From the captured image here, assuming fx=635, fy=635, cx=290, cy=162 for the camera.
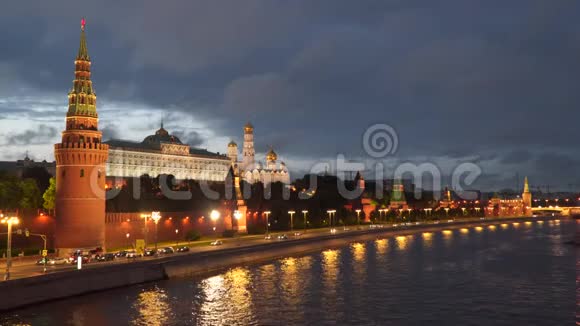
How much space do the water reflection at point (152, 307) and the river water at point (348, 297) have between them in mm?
54

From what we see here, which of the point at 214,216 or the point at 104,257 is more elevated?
the point at 214,216

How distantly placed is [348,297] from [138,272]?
14.9 metres

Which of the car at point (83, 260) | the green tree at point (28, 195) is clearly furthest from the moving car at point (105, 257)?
the green tree at point (28, 195)

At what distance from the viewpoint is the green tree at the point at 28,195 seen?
2606 inches

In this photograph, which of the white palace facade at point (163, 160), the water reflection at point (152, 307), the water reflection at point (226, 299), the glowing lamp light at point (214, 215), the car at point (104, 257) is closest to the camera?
the water reflection at point (152, 307)

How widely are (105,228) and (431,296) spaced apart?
34.1 m

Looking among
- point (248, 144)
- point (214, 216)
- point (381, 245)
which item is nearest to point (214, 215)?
point (214, 216)

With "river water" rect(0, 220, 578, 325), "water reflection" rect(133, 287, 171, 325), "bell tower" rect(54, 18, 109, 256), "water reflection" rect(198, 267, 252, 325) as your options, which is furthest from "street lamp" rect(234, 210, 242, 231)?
"water reflection" rect(133, 287, 171, 325)

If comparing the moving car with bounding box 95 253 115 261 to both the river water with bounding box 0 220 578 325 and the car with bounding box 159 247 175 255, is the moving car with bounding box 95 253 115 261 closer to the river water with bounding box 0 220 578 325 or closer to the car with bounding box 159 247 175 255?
the car with bounding box 159 247 175 255

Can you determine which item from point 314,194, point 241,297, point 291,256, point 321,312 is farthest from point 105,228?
point 314,194

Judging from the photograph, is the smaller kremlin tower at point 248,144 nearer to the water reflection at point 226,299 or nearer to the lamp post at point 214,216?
the lamp post at point 214,216

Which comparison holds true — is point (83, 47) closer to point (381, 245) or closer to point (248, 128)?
point (381, 245)

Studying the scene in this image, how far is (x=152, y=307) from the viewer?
35.9 m

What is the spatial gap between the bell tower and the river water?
1494cm
